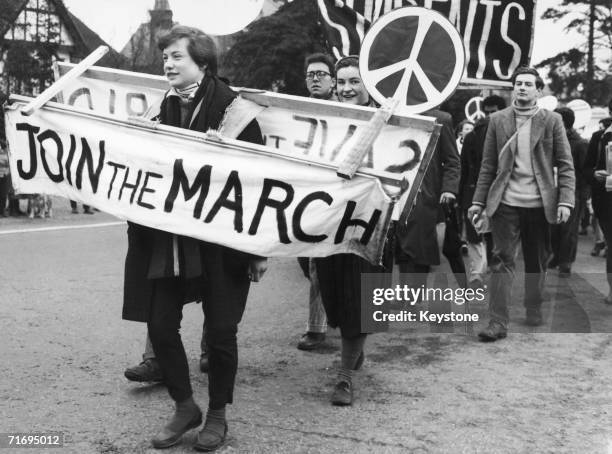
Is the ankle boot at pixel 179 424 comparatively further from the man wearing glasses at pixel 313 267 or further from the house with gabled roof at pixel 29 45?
the house with gabled roof at pixel 29 45

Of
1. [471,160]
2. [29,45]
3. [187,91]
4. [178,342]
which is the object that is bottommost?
[178,342]

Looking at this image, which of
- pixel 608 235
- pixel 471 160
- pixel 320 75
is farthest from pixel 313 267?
pixel 608 235

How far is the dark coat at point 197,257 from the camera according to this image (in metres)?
3.65

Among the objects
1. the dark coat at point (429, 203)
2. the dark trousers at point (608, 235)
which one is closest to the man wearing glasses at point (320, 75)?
the dark coat at point (429, 203)

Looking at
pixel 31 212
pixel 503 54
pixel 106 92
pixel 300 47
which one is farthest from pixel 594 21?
pixel 106 92

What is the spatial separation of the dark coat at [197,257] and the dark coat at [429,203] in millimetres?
2382

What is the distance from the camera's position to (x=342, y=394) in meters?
4.24

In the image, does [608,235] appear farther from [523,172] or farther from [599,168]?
[523,172]

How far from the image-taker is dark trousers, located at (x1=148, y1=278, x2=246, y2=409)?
Answer: 3629mm

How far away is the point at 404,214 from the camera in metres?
4.12

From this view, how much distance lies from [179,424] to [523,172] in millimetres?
3455

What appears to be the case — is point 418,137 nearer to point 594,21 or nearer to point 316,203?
point 316,203

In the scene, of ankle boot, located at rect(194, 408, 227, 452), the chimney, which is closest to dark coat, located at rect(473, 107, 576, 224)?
ankle boot, located at rect(194, 408, 227, 452)

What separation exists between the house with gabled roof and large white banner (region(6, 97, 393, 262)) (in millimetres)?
21997
